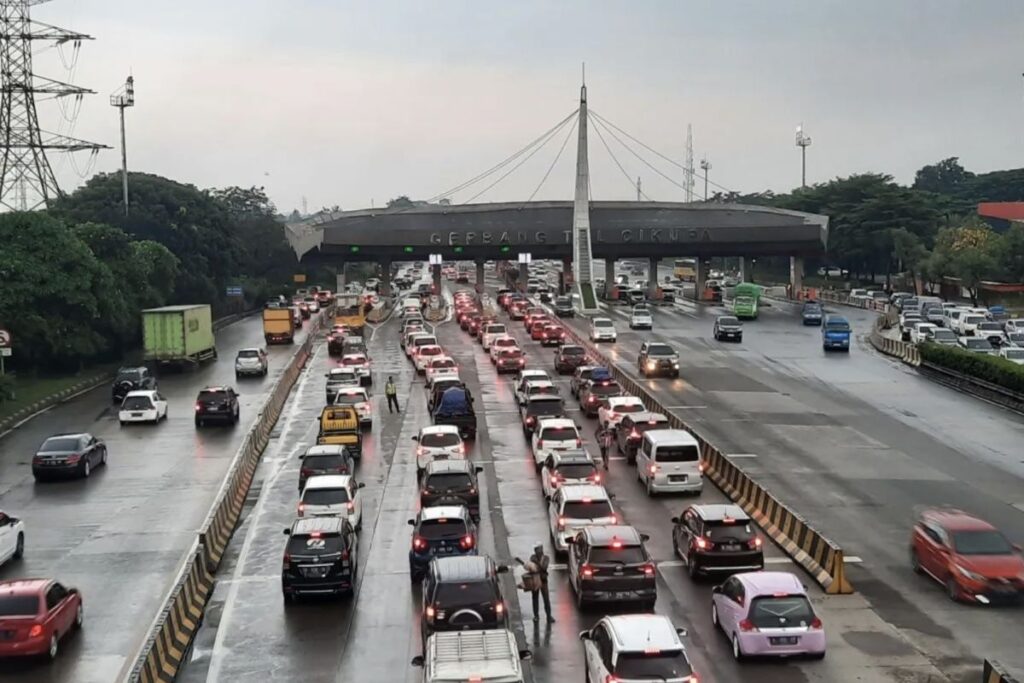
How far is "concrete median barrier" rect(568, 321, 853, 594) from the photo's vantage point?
78.9 feet

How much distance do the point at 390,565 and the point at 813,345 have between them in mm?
54597

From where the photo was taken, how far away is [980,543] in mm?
23469

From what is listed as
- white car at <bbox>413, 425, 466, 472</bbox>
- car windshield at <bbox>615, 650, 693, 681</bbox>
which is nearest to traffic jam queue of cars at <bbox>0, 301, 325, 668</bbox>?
car windshield at <bbox>615, 650, 693, 681</bbox>

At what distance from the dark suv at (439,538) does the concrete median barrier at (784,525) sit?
6.90 meters

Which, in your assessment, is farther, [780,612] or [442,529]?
[442,529]

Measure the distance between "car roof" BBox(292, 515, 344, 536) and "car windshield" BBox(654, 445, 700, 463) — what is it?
10.9 m

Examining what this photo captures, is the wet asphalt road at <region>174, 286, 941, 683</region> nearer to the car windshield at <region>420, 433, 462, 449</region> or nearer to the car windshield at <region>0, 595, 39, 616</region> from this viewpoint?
the car windshield at <region>420, 433, 462, 449</region>

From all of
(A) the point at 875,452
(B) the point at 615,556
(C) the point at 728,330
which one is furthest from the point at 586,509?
(C) the point at 728,330

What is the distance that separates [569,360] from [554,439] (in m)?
25.3

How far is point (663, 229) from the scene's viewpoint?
128m

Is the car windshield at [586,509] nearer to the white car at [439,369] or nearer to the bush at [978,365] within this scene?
the white car at [439,369]

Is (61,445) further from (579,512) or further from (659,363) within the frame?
(659,363)

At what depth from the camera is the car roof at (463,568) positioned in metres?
19.6

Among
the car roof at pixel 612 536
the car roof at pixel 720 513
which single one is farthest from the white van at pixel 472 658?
the car roof at pixel 720 513
